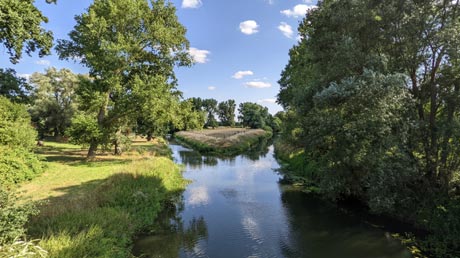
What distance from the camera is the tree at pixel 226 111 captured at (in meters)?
132

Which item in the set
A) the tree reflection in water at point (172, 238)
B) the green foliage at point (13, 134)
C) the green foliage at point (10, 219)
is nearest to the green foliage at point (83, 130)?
the green foliage at point (13, 134)

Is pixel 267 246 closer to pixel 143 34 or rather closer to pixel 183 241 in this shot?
pixel 183 241

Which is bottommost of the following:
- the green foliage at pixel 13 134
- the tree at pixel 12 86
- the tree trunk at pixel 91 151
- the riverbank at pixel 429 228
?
the riverbank at pixel 429 228

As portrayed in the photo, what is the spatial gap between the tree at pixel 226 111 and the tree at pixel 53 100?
9362 centimetres

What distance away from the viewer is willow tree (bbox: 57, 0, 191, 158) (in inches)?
880

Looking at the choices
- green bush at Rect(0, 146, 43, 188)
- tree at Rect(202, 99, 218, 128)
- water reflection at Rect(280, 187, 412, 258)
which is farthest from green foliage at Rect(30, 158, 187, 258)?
tree at Rect(202, 99, 218, 128)

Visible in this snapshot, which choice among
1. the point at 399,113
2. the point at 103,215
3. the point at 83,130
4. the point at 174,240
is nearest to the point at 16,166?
the point at 83,130

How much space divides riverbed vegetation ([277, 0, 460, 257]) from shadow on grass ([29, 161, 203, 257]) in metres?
8.83

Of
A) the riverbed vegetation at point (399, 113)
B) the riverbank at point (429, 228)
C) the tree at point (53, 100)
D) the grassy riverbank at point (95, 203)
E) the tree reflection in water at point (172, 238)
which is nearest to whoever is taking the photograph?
the grassy riverbank at point (95, 203)

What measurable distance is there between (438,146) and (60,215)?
55.2 ft

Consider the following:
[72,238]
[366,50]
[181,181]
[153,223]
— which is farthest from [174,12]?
[72,238]

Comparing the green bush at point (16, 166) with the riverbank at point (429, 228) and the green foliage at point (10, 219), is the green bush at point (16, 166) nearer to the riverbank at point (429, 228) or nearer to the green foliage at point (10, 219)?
the green foliage at point (10, 219)

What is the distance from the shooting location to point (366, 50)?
14.1 meters

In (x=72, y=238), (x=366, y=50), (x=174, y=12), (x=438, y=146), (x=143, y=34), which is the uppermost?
(x=174, y=12)
